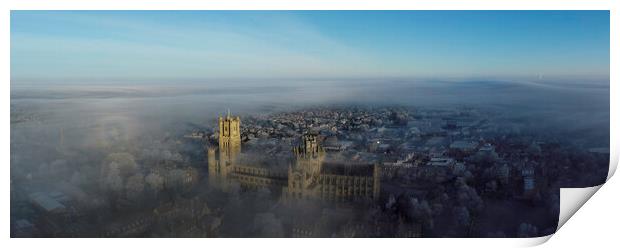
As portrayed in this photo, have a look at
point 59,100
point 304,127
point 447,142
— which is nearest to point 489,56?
point 447,142

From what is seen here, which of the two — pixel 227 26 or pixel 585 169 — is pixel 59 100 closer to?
pixel 227 26

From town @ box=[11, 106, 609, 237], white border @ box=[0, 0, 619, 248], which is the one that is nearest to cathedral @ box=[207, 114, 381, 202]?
town @ box=[11, 106, 609, 237]
